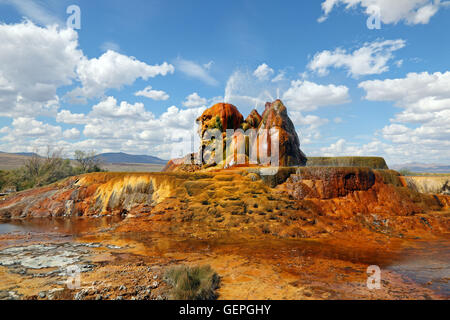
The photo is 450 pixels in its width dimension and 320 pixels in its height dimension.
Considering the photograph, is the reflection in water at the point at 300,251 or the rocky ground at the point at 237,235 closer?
the rocky ground at the point at 237,235

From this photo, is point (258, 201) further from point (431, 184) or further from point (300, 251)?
point (431, 184)

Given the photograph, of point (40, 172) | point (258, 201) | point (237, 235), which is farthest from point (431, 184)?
point (40, 172)

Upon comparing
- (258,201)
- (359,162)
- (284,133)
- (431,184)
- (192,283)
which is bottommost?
(192,283)

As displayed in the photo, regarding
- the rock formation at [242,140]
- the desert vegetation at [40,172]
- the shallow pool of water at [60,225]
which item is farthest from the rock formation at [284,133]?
the desert vegetation at [40,172]

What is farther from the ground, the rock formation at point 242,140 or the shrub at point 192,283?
the rock formation at point 242,140

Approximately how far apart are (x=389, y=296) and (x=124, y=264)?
9623mm

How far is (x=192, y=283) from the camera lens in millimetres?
7512

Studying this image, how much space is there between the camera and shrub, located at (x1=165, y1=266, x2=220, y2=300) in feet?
23.0

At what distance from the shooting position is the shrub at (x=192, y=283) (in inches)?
277

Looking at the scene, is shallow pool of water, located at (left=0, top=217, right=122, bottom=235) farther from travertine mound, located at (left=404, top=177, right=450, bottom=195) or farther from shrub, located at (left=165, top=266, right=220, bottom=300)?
travertine mound, located at (left=404, top=177, right=450, bottom=195)

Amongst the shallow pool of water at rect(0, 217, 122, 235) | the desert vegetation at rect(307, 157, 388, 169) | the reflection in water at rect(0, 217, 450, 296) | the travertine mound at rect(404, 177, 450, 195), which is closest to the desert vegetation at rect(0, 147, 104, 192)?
the shallow pool of water at rect(0, 217, 122, 235)

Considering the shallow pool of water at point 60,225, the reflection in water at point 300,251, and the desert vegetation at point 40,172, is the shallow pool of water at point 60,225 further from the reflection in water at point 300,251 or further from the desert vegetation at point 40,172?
the desert vegetation at point 40,172

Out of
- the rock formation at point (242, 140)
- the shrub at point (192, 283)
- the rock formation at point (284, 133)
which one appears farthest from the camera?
the rock formation at point (242, 140)
